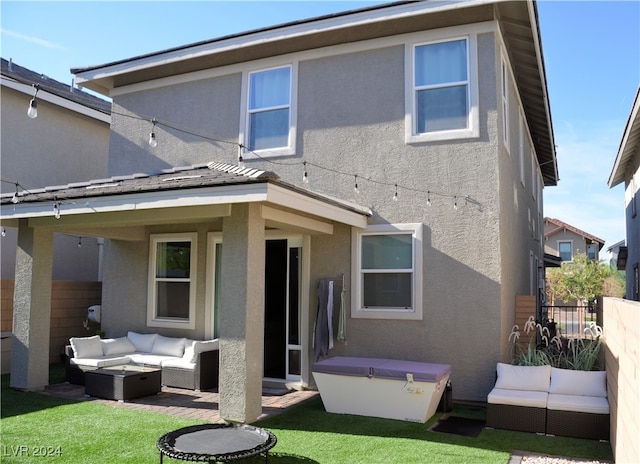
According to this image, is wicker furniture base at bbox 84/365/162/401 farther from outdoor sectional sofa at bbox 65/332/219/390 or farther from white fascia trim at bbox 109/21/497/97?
white fascia trim at bbox 109/21/497/97

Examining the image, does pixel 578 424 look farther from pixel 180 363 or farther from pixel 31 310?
pixel 31 310

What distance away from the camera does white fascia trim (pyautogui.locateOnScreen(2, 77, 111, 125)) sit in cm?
1348

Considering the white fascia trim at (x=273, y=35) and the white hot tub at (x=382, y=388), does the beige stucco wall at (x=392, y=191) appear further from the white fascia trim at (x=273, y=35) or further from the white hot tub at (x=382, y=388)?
the white hot tub at (x=382, y=388)

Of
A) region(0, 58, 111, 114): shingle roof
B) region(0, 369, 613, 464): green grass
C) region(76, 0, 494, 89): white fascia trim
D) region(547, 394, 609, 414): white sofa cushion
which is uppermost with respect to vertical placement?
region(0, 58, 111, 114): shingle roof

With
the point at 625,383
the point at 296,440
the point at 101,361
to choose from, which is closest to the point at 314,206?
the point at 296,440

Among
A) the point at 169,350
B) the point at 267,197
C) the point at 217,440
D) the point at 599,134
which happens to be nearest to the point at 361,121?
the point at 267,197

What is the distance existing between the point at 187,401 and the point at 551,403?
5454mm

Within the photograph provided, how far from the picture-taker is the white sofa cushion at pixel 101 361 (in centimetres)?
976

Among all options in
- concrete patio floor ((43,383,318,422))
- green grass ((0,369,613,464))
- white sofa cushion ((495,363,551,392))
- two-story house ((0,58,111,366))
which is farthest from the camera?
two-story house ((0,58,111,366))

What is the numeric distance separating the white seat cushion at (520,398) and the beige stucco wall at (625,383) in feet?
2.72

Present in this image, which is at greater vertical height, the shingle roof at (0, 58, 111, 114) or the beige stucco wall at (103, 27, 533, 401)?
the shingle roof at (0, 58, 111, 114)

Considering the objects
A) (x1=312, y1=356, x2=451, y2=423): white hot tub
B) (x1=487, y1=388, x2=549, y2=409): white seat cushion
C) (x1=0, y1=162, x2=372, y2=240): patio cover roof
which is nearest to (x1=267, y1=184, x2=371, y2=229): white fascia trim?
(x1=0, y1=162, x2=372, y2=240): patio cover roof

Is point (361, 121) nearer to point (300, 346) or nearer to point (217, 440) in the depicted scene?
point (300, 346)

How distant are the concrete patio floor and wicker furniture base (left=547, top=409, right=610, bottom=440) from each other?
382cm
